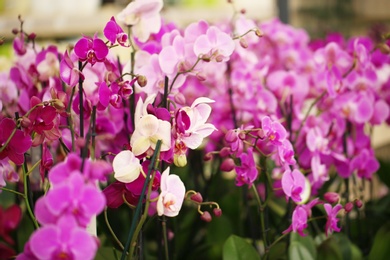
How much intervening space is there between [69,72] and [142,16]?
0.12 m

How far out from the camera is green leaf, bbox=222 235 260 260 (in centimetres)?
53

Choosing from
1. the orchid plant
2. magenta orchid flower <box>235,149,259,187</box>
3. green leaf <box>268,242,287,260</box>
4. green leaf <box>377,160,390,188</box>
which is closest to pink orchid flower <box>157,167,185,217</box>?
the orchid plant

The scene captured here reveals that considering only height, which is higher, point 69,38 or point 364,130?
point 364,130

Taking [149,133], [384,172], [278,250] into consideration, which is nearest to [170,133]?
[149,133]

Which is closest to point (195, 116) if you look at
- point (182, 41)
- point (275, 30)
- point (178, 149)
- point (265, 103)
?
point (178, 149)

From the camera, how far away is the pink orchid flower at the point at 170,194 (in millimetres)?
402

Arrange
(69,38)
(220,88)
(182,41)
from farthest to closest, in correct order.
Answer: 1. (69,38)
2. (220,88)
3. (182,41)

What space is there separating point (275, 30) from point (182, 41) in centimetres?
41

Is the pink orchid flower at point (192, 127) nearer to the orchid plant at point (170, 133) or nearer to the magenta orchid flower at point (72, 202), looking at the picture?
the orchid plant at point (170, 133)

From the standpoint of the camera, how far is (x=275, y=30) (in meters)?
0.92

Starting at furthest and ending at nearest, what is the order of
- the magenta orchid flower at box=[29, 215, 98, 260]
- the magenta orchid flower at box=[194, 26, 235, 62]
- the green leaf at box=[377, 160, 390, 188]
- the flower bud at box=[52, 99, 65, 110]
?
the green leaf at box=[377, 160, 390, 188] < the magenta orchid flower at box=[194, 26, 235, 62] < the flower bud at box=[52, 99, 65, 110] < the magenta orchid flower at box=[29, 215, 98, 260]

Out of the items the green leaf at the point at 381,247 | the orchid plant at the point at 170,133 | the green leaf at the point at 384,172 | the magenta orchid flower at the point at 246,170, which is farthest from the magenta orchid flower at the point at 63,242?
the green leaf at the point at 384,172

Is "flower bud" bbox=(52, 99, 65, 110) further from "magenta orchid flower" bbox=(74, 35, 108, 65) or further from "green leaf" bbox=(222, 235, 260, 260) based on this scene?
"green leaf" bbox=(222, 235, 260, 260)

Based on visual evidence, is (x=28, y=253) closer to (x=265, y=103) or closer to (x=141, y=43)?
(x=141, y=43)
